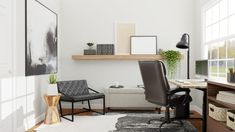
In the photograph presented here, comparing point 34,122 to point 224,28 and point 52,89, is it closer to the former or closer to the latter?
point 52,89

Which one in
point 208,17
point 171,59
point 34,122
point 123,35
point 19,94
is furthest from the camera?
point 123,35

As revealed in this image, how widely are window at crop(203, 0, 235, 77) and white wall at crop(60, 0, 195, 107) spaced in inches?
26.7

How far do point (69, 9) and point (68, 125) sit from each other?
2709mm

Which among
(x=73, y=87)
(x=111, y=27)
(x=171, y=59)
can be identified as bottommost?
(x=73, y=87)

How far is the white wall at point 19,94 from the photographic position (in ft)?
10.6

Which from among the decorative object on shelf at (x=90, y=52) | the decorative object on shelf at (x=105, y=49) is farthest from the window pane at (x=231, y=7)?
the decorative object on shelf at (x=90, y=52)

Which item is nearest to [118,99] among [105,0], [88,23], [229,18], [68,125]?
[68,125]

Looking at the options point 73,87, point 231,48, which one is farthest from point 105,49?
point 231,48

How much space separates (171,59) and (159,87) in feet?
6.55

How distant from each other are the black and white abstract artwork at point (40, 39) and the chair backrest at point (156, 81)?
5.63 feet

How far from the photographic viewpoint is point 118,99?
5199 mm

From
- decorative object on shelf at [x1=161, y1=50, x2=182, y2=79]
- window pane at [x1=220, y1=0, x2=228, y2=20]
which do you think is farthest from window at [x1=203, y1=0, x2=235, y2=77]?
decorative object on shelf at [x1=161, y1=50, x2=182, y2=79]

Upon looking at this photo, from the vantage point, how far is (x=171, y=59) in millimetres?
5332

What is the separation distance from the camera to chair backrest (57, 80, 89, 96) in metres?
4.81
